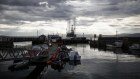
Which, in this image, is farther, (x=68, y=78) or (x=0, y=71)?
(x=0, y=71)

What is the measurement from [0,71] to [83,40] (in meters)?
→ 130

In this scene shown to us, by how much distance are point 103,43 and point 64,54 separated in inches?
2691

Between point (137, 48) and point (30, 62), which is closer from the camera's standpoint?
point (30, 62)

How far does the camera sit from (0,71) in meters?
39.8

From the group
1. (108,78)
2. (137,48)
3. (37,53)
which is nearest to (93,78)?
(108,78)

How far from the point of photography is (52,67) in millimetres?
44719

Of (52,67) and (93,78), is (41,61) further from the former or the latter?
(93,78)

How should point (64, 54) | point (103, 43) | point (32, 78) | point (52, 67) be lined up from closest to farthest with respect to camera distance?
point (32, 78) < point (52, 67) < point (64, 54) < point (103, 43)

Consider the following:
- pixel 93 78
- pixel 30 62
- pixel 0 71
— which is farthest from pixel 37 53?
pixel 93 78

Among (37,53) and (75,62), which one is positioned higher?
(37,53)

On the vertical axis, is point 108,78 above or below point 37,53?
below

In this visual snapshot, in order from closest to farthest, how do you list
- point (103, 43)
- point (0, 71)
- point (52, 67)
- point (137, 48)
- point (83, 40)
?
1. point (0, 71)
2. point (52, 67)
3. point (137, 48)
4. point (103, 43)
5. point (83, 40)

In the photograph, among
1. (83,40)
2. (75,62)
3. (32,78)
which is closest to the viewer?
(32,78)

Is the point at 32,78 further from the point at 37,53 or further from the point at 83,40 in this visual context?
the point at 83,40
